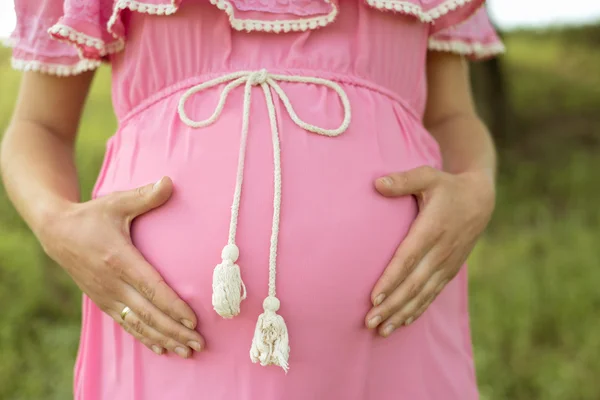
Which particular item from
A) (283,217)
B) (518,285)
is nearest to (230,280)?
(283,217)

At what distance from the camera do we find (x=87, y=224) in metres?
0.94

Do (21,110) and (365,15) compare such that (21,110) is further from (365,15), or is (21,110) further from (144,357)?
(365,15)

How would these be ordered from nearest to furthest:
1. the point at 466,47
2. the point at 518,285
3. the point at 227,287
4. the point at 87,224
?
the point at 227,287 → the point at 87,224 → the point at 466,47 → the point at 518,285

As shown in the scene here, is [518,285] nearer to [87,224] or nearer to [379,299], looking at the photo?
[379,299]

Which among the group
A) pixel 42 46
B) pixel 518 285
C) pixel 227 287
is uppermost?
pixel 42 46

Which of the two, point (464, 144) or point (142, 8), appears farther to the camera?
point (464, 144)

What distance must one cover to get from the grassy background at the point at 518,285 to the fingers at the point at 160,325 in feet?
5.55

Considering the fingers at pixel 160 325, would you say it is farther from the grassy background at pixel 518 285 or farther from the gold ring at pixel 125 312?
the grassy background at pixel 518 285

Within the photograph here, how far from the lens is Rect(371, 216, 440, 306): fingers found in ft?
3.01

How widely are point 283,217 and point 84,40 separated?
1.22 feet

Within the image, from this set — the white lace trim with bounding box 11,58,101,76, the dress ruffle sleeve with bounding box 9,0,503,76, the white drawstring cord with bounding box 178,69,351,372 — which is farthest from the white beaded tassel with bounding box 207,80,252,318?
the white lace trim with bounding box 11,58,101,76

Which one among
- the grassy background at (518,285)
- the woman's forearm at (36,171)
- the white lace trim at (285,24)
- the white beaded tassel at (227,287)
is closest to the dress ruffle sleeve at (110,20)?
the white lace trim at (285,24)

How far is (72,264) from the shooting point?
0.97 meters

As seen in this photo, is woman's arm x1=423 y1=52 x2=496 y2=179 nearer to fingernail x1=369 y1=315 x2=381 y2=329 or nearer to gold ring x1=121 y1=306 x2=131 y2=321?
fingernail x1=369 y1=315 x2=381 y2=329
